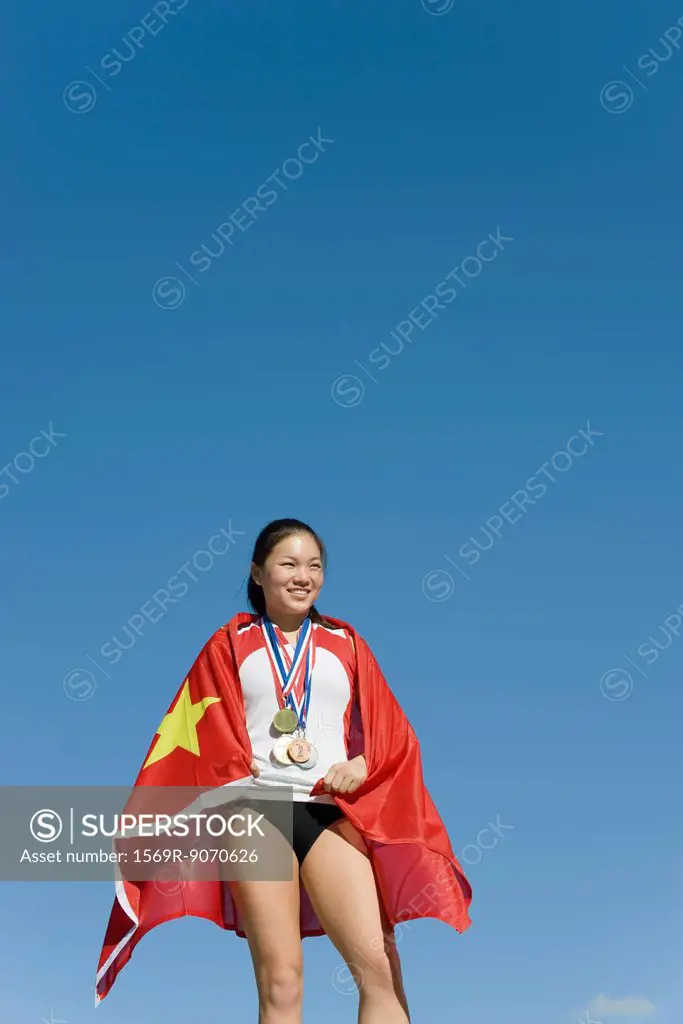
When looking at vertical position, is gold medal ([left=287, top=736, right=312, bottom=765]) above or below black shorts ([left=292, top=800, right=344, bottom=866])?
above

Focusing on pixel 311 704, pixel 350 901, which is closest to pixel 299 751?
pixel 311 704

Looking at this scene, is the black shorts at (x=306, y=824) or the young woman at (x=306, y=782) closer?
the young woman at (x=306, y=782)

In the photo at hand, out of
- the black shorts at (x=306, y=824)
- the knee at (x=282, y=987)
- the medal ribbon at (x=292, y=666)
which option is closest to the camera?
the knee at (x=282, y=987)

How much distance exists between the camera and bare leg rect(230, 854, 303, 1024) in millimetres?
5723

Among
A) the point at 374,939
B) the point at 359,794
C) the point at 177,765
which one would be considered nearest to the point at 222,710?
the point at 177,765

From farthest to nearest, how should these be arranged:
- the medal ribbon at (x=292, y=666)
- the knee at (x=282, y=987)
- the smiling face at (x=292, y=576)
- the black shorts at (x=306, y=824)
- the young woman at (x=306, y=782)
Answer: the smiling face at (x=292, y=576) < the medal ribbon at (x=292, y=666) < the black shorts at (x=306, y=824) < the young woman at (x=306, y=782) < the knee at (x=282, y=987)

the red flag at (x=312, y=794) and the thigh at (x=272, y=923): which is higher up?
the red flag at (x=312, y=794)

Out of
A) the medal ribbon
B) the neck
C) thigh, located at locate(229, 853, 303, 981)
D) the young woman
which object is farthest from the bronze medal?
the neck

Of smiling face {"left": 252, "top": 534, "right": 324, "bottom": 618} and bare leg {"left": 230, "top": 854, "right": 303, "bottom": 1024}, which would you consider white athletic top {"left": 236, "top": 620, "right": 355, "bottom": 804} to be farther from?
bare leg {"left": 230, "top": 854, "right": 303, "bottom": 1024}

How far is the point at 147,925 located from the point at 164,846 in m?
0.42

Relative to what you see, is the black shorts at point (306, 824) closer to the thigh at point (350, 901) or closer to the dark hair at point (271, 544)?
the thigh at point (350, 901)

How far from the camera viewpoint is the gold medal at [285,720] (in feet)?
20.6

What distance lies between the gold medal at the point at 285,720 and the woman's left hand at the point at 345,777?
0.31 m

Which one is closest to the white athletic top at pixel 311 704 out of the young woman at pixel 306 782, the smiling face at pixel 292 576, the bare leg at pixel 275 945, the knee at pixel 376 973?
the young woman at pixel 306 782
